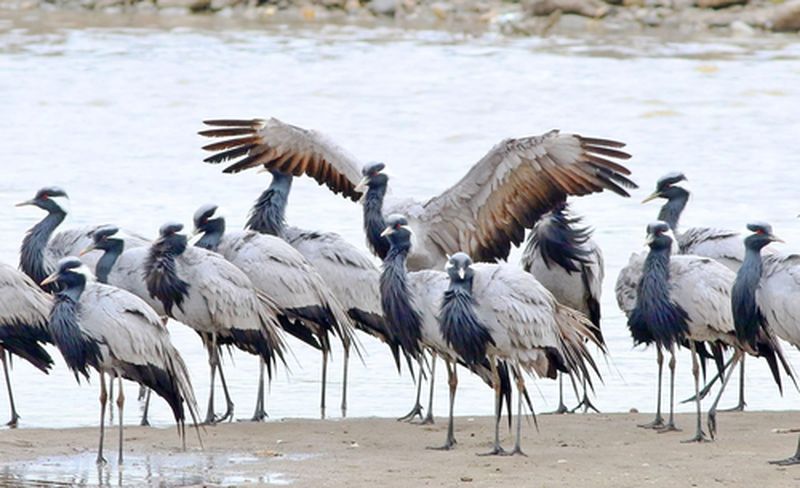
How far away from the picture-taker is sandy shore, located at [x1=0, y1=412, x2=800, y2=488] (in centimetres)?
898

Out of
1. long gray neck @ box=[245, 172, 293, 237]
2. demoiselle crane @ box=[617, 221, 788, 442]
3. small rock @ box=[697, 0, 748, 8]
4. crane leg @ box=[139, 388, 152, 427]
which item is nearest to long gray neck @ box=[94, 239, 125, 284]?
crane leg @ box=[139, 388, 152, 427]

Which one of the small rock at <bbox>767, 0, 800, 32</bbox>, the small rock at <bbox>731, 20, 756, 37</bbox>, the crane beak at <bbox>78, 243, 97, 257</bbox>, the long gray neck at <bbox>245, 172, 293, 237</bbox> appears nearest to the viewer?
the crane beak at <bbox>78, 243, 97, 257</bbox>

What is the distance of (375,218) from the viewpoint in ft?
39.4

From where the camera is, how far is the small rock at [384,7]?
41.2 metres

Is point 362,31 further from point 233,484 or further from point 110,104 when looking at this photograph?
point 233,484

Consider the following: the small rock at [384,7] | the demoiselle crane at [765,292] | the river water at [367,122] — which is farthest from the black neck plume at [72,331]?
the small rock at [384,7]

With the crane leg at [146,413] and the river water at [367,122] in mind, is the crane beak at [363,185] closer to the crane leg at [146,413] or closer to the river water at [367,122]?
the river water at [367,122]

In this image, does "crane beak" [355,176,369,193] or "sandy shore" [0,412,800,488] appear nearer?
"sandy shore" [0,412,800,488]

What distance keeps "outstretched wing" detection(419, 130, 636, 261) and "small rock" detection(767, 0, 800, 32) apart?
2750 centimetres

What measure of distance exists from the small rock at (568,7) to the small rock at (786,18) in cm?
387

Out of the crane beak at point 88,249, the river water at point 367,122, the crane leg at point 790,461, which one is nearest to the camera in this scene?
the crane leg at point 790,461

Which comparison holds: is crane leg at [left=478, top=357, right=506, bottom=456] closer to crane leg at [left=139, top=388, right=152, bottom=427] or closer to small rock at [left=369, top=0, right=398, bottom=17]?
A: crane leg at [left=139, top=388, right=152, bottom=427]

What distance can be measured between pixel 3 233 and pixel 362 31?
22739 millimetres

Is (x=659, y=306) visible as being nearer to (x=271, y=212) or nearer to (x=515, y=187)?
(x=515, y=187)
